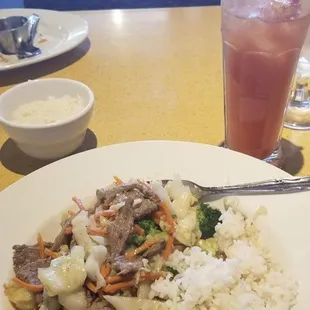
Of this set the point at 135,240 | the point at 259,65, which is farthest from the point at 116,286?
the point at 259,65

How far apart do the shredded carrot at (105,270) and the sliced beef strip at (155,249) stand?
88 mm

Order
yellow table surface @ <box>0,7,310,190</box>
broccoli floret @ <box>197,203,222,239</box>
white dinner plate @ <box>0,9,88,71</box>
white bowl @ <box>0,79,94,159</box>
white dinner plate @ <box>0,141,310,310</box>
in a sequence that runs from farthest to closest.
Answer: white dinner plate @ <box>0,9,88,71</box>
yellow table surface @ <box>0,7,310,190</box>
white bowl @ <box>0,79,94,159</box>
broccoli floret @ <box>197,203,222,239</box>
white dinner plate @ <box>0,141,310,310</box>

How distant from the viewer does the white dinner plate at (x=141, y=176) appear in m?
1.11

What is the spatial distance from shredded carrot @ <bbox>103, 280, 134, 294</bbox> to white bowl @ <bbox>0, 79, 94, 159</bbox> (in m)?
0.53

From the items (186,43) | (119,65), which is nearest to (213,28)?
(186,43)

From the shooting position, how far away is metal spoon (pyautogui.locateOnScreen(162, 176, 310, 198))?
3.96ft

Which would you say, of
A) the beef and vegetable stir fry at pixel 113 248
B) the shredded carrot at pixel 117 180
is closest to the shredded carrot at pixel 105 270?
the beef and vegetable stir fry at pixel 113 248

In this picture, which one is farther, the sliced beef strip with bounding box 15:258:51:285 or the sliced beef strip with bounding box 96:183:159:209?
the sliced beef strip with bounding box 96:183:159:209

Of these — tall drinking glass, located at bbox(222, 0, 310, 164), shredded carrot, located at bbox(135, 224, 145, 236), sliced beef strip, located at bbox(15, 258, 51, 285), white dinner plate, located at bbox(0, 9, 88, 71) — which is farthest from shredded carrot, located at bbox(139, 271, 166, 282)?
white dinner plate, located at bbox(0, 9, 88, 71)

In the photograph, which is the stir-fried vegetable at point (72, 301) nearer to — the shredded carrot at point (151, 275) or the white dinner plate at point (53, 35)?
the shredded carrot at point (151, 275)

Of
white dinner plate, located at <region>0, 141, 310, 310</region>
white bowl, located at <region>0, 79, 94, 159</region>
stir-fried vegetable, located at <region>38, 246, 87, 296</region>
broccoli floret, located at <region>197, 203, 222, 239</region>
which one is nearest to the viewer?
stir-fried vegetable, located at <region>38, 246, 87, 296</region>

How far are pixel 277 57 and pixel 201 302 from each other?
0.64 m

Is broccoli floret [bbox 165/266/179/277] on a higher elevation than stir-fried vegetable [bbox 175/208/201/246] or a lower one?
lower

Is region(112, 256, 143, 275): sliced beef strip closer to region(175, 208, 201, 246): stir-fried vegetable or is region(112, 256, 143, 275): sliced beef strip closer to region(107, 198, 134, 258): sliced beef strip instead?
region(107, 198, 134, 258): sliced beef strip
